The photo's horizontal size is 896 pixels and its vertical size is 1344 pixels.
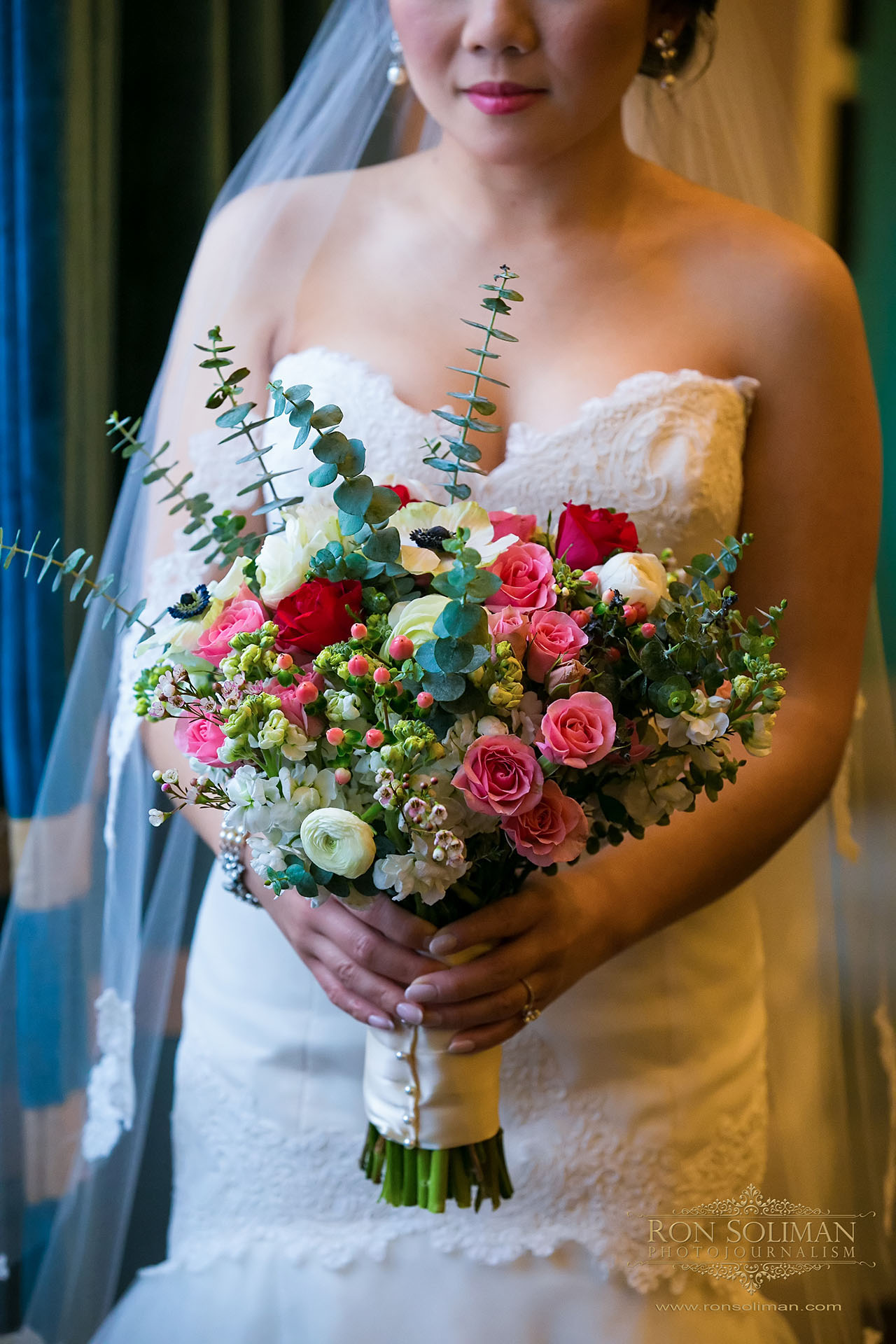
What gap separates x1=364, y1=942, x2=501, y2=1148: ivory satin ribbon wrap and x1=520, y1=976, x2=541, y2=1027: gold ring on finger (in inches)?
2.1

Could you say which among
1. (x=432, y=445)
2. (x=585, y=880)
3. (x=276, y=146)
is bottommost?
(x=585, y=880)

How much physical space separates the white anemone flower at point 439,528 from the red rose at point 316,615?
5 cm

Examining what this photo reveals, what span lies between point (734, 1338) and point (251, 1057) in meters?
0.61

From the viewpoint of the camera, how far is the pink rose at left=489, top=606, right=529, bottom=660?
80 cm

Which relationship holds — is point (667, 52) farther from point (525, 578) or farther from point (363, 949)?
point (363, 949)

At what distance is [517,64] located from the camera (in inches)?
46.9

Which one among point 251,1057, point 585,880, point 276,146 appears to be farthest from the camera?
point 276,146

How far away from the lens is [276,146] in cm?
148

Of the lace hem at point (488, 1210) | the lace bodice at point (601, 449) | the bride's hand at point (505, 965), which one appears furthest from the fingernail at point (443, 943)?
the lace bodice at point (601, 449)

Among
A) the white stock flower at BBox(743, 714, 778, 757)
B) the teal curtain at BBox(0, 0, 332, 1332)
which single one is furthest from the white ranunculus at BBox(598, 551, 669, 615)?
the teal curtain at BBox(0, 0, 332, 1332)

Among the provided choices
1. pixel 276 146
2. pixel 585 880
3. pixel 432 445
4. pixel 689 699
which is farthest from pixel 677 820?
pixel 276 146

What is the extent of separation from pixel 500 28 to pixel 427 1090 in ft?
3.42

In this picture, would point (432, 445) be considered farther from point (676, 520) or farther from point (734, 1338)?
point (734, 1338)

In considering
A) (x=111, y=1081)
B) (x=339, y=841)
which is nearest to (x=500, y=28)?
(x=339, y=841)
